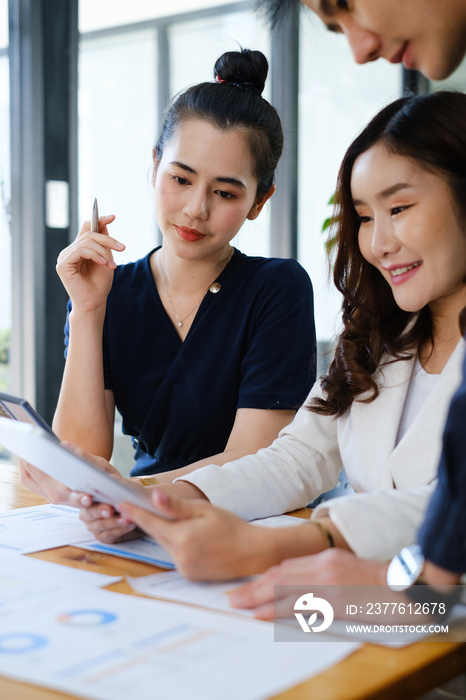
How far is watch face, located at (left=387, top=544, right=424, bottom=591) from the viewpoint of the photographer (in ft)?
2.34

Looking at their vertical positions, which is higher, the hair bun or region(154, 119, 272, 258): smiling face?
the hair bun

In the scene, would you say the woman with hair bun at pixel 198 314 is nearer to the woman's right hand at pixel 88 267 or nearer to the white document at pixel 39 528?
the woman's right hand at pixel 88 267

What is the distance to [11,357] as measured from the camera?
9.29 ft

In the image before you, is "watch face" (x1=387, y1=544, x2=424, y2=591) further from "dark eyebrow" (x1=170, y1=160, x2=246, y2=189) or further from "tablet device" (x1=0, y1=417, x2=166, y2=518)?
"dark eyebrow" (x1=170, y1=160, x2=246, y2=189)

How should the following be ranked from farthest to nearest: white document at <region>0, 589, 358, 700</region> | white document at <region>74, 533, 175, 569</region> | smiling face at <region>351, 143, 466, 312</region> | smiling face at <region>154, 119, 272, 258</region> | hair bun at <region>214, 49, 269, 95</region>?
hair bun at <region>214, 49, 269, 95</region> → smiling face at <region>154, 119, 272, 258</region> → smiling face at <region>351, 143, 466, 312</region> → white document at <region>74, 533, 175, 569</region> → white document at <region>0, 589, 358, 700</region>

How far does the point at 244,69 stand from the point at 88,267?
0.57 meters

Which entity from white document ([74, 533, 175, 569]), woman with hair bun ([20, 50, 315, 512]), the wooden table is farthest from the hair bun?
the wooden table

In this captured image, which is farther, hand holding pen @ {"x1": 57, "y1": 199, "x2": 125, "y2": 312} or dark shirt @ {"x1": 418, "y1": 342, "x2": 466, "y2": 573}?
hand holding pen @ {"x1": 57, "y1": 199, "x2": 125, "y2": 312}

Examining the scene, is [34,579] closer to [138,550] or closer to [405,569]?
[138,550]

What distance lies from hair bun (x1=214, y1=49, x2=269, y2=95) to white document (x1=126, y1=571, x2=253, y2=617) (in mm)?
1213

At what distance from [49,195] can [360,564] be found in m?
2.37

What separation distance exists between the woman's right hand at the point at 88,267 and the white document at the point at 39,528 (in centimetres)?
57

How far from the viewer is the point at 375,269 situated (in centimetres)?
133
